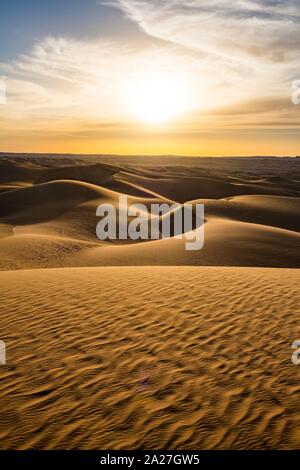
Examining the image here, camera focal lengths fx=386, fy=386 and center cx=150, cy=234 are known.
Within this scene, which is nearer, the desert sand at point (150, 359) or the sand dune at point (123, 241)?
the desert sand at point (150, 359)

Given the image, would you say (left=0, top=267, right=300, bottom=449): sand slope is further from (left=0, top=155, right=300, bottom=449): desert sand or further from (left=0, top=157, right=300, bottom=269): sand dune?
(left=0, top=157, right=300, bottom=269): sand dune

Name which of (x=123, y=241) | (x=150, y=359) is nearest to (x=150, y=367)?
(x=150, y=359)

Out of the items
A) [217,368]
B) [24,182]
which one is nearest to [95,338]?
[217,368]

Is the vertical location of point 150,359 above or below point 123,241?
above

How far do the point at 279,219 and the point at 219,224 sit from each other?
10759 mm

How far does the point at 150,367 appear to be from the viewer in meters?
6.35

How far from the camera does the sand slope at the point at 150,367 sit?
4859 millimetres

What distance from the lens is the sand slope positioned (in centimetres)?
486

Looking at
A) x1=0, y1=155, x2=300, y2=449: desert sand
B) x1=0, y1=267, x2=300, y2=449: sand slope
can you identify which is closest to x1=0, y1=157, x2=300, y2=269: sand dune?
x1=0, y1=155, x2=300, y2=449: desert sand

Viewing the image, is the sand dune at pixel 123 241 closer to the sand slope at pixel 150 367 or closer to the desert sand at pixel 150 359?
the desert sand at pixel 150 359

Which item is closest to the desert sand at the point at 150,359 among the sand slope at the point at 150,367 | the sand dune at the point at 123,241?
the sand slope at the point at 150,367

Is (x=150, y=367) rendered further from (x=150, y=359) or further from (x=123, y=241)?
(x=123, y=241)
